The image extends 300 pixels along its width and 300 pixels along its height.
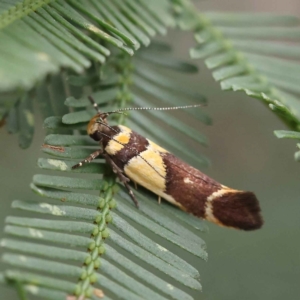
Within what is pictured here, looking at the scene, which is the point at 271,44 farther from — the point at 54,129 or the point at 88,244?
the point at 88,244

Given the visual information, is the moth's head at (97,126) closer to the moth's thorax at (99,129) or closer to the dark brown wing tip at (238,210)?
the moth's thorax at (99,129)

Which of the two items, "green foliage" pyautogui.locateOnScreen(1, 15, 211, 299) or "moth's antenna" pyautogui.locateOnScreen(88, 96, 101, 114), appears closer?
"green foliage" pyautogui.locateOnScreen(1, 15, 211, 299)

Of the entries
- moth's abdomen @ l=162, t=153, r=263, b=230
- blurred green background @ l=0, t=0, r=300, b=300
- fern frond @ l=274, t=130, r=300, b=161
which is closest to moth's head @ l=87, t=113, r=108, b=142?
moth's abdomen @ l=162, t=153, r=263, b=230

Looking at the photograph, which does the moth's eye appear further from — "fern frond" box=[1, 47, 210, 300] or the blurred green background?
the blurred green background

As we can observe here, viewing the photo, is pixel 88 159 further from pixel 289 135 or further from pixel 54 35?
pixel 289 135

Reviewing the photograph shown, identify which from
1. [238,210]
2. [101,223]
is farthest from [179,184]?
[101,223]

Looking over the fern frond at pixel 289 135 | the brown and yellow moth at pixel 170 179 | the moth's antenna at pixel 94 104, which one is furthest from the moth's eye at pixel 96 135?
the fern frond at pixel 289 135

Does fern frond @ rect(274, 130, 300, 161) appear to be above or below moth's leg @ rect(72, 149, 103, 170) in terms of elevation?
above

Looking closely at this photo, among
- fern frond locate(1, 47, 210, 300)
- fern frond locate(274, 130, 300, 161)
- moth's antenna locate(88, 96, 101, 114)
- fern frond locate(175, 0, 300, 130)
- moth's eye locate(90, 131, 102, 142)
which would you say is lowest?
fern frond locate(1, 47, 210, 300)
